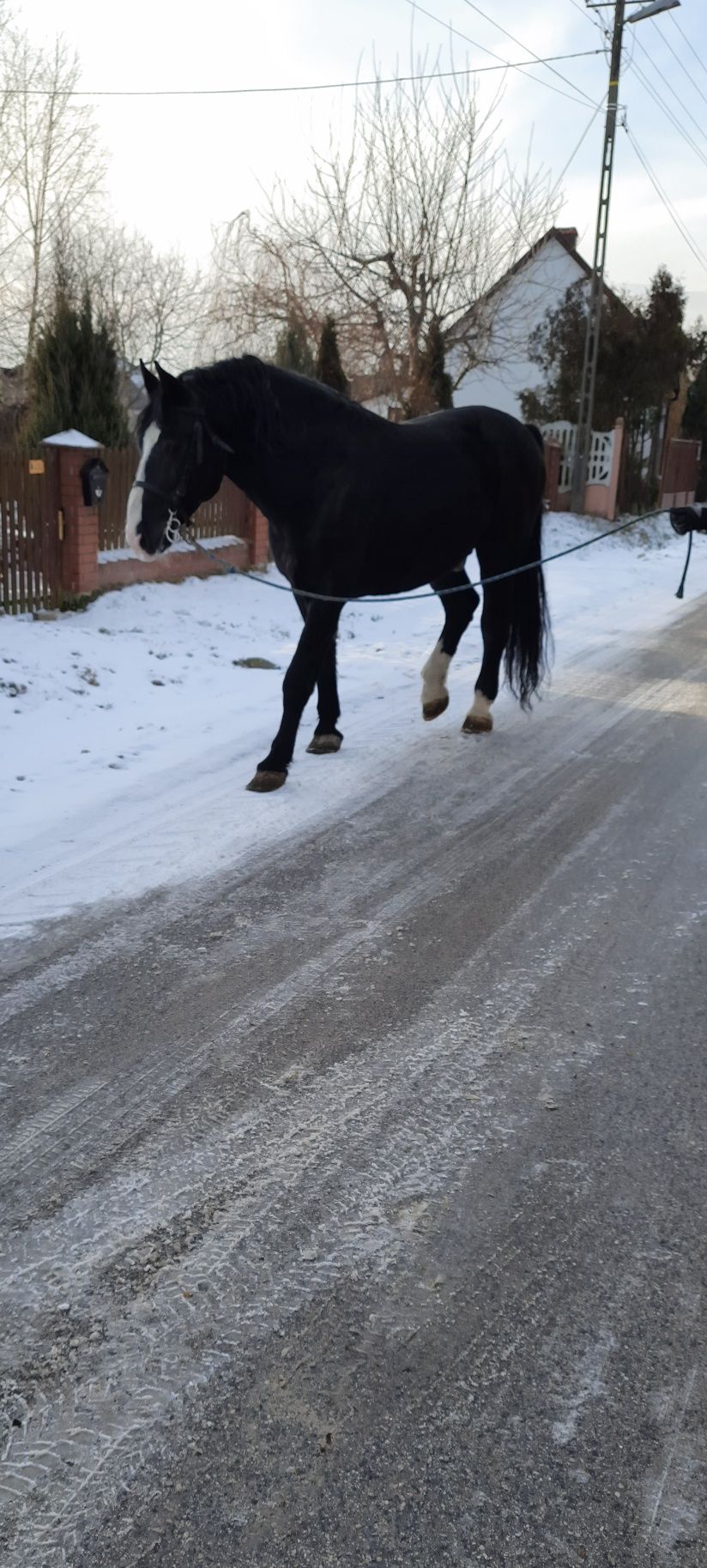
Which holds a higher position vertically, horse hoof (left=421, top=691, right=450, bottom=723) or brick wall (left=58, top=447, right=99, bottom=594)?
brick wall (left=58, top=447, right=99, bottom=594)

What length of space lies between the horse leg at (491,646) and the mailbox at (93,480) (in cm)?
421

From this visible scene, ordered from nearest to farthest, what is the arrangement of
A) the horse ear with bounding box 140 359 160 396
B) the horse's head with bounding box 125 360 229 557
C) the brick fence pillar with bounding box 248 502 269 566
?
the horse ear with bounding box 140 359 160 396
the horse's head with bounding box 125 360 229 557
the brick fence pillar with bounding box 248 502 269 566

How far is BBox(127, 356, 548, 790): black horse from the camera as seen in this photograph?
4.29 metres

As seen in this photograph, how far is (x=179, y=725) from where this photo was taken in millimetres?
5820

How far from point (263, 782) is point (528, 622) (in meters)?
2.10

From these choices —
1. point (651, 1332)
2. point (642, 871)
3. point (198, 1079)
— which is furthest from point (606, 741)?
point (651, 1332)

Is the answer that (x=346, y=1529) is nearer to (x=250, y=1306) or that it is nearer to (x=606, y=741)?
(x=250, y=1306)

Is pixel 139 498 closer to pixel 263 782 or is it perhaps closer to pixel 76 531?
pixel 263 782

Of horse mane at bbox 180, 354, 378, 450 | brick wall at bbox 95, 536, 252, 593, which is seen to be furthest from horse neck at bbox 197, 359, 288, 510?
brick wall at bbox 95, 536, 252, 593

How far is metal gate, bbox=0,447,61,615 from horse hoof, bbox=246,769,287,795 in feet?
15.1

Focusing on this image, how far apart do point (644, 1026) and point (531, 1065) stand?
0.39 metres

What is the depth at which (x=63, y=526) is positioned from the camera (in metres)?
8.96

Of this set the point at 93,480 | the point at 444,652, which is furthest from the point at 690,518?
the point at 93,480

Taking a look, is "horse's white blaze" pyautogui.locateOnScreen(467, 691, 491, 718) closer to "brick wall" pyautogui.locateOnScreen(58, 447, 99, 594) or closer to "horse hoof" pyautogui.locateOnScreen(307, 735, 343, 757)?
"horse hoof" pyautogui.locateOnScreen(307, 735, 343, 757)
